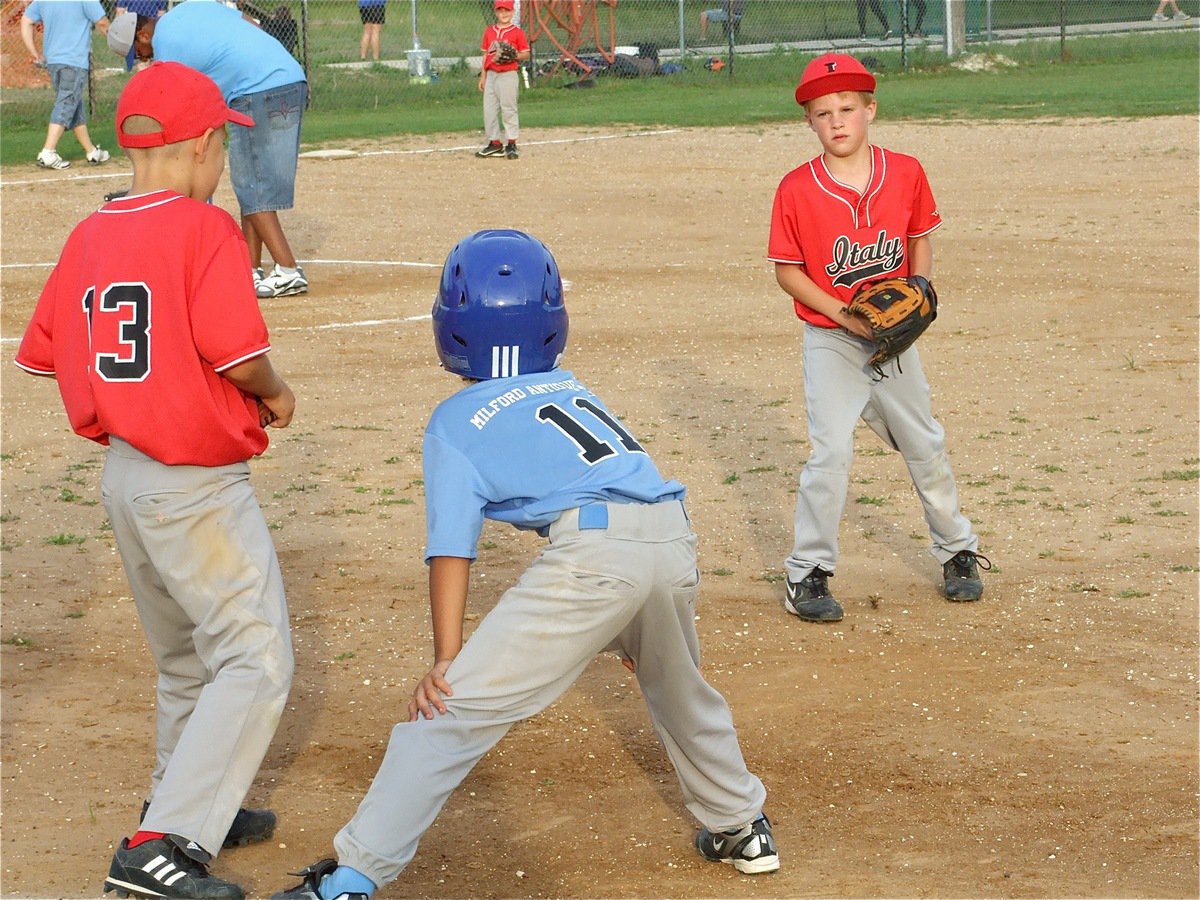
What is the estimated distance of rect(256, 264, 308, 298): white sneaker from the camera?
1065 cm

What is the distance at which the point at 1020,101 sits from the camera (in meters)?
20.0

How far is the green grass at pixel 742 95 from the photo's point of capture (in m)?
18.9

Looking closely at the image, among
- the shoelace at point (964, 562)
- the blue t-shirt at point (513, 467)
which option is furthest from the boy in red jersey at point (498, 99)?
the blue t-shirt at point (513, 467)

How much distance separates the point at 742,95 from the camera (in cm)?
2198

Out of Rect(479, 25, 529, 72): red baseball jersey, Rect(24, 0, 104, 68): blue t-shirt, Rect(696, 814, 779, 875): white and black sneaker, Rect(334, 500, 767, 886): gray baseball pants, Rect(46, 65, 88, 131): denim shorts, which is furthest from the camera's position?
Rect(479, 25, 529, 72): red baseball jersey

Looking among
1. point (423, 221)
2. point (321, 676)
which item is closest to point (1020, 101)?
point (423, 221)

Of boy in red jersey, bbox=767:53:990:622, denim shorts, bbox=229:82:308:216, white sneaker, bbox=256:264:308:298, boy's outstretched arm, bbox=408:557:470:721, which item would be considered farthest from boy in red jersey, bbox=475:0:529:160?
boy's outstretched arm, bbox=408:557:470:721

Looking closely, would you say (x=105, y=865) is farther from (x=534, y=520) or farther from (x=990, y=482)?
(x=990, y=482)

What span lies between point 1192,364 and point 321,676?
5.40 metres

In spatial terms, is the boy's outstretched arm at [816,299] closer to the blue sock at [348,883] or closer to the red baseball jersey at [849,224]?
the red baseball jersey at [849,224]

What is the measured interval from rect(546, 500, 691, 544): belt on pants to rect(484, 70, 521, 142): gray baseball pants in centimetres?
1315

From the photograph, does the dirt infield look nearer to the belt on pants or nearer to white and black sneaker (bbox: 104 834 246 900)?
white and black sneaker (bbox: 104 834 246 900)

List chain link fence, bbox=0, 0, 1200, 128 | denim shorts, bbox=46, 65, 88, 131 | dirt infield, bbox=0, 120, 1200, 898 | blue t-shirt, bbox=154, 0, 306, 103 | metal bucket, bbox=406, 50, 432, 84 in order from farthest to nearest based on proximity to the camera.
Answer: metal bucket, bbox=406, 50, 432, 84 → chain link fence, bbox=0, 0, 1200, 128 → denim shorts, bbox=46, 65, 88, 131 → blue t-shirt, bbox=154, 0, 306, 103 → dirt infield, bbox=0, 120, 1200, 898

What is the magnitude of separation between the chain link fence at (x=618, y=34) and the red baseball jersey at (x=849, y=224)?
48.9 feet
